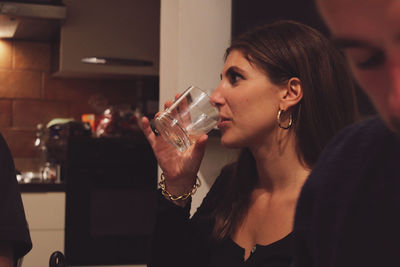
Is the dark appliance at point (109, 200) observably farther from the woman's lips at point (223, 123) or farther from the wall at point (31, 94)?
the woman's lips at point (223, 123)

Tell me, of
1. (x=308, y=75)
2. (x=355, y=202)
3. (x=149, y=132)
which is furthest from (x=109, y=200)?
(x=355, y=202)

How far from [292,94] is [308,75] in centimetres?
6

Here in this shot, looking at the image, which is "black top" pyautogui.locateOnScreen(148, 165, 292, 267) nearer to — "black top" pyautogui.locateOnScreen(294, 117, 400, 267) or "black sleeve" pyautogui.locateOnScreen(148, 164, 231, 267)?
"black sleeve" pyautogui.locateOnScreen(148, 164, 231, 267)

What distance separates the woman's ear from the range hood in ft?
6.65

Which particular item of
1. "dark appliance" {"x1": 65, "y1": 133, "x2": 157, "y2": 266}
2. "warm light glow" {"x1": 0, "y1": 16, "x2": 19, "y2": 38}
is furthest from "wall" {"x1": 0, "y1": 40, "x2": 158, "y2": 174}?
"dark appliance" {"x1": 65, "y1": 133, "x2": 157, "y2": 266}

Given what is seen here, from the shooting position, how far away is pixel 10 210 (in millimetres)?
1255

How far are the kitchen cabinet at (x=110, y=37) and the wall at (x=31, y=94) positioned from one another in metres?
0.23

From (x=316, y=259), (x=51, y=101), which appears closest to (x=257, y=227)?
(x=316, y=259)

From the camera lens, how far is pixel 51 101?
3777 millimetres

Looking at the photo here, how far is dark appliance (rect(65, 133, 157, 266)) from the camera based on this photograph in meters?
3.12

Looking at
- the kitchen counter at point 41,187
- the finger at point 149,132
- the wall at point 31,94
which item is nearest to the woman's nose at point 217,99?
the finger at point 149,132

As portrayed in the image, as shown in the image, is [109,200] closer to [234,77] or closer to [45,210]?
[45,210]

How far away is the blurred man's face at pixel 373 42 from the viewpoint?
33 centimetres

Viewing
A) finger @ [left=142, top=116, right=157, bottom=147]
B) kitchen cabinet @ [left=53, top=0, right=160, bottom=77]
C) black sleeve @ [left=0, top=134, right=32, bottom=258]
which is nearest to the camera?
black sleeve @ [left=0, top=134, right=32, bottom=258]
